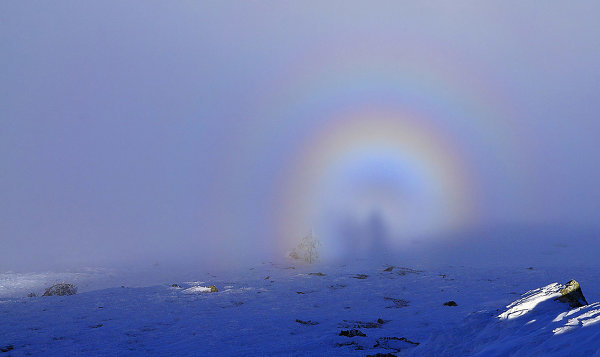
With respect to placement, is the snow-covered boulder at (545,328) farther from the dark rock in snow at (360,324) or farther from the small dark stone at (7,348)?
the small dark stone at (7,348)

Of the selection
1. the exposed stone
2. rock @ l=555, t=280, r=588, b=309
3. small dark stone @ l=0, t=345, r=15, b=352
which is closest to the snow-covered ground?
small dark stone @ l=0, t=345, r=15, b=352

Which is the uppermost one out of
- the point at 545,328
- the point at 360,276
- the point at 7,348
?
the point at 7,348

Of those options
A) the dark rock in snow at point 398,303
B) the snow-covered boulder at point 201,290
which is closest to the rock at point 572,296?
the dark rock in snow at point 398,303

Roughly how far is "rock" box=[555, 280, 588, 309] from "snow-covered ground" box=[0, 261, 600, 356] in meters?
0.27

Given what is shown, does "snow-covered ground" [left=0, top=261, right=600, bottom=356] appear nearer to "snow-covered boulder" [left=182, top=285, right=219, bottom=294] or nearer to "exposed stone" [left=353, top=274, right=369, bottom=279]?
"snow-covered boulder" [left=182, top=285, right=219, bottom=294]

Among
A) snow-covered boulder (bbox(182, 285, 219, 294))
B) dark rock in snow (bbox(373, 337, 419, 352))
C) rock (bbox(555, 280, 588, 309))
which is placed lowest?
dark rock in snow (bbox(373, 337, 419, 352))

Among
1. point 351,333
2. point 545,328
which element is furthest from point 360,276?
point 545,328

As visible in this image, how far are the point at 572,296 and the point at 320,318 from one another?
599cm

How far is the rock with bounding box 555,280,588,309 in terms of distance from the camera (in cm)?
763

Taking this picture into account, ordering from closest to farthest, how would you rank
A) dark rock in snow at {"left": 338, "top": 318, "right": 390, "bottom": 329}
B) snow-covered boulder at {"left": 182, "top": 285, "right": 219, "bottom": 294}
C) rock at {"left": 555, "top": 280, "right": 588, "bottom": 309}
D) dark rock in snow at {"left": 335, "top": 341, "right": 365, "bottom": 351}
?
rock at {"left": 555, "top": 280, "right": 588, "bottom": 309}
dark rock in snow at {"left": 335, "top": 341, "right": 365, "bottom": 351}
dark rock in snow at {"left": 338, "top": 318, "right": 390, "bottom": 329}
snow-covered boulder at {"left": 182, "top": 285, "right": 219, "bottom": 294}

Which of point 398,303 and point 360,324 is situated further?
point 398,303

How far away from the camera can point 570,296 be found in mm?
7727

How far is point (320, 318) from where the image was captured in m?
11.3

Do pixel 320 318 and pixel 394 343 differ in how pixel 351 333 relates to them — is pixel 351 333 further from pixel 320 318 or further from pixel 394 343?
pixel 320 318
